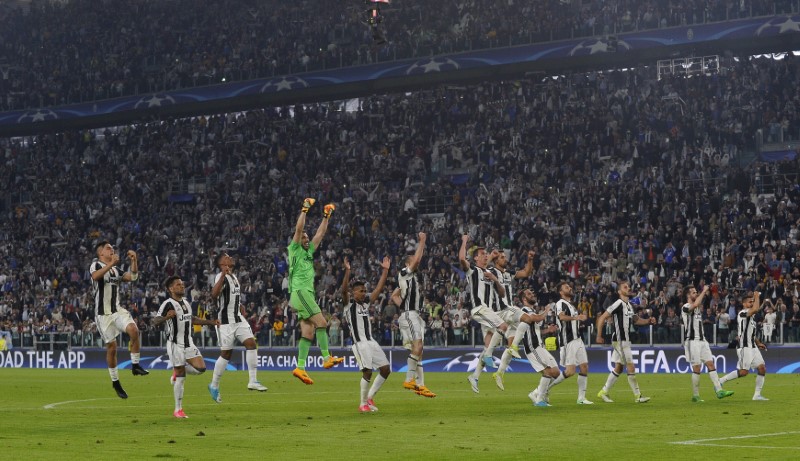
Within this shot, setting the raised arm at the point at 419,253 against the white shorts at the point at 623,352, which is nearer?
the raised arm at the point at 419,253

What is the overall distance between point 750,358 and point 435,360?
62.0ft

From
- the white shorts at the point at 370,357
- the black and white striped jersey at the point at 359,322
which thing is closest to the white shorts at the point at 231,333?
the black and white striped jersey at the point at 359,322

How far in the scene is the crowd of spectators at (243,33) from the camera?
54.9 metres

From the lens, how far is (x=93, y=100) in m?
67.2

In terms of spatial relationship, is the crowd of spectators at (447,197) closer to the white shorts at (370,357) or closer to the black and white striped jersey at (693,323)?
the black and white striped jersey at (693,323)

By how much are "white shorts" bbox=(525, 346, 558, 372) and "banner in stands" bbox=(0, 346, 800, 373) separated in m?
12.8

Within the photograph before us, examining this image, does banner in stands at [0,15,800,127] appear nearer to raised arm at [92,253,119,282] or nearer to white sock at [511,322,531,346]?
white sock at [511,322,531,346]

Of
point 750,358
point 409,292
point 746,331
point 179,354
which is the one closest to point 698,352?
point 750,358

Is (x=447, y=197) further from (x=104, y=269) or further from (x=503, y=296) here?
(x=104, y=269)

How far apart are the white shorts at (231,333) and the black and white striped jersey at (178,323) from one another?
212cm

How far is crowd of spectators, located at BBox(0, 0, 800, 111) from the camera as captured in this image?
180 ft

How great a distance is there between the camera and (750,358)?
24.6m

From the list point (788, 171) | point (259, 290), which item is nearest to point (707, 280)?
point (788, 171)

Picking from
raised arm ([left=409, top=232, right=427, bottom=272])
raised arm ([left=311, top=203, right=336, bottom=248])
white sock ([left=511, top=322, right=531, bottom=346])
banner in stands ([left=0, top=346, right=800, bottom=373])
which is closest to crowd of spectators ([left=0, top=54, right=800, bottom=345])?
banner in stands ([left=0, top=346, right=800, bottom=373])
